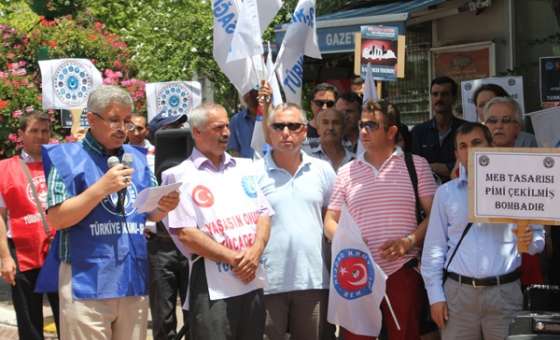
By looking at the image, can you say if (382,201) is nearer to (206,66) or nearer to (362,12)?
(362,12)

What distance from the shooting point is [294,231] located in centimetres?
602

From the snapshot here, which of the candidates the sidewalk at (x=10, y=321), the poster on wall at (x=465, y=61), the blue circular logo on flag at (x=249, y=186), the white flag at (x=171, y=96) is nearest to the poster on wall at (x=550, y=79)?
the blue circular logo on flag at (x=249, y=186)

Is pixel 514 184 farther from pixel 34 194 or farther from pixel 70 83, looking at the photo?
pixel 70 83

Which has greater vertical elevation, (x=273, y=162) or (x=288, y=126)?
(x=288, y=126)

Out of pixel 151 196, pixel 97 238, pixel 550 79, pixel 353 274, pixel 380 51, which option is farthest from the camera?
pixel 380 51

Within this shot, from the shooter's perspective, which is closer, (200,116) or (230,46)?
(200,116)

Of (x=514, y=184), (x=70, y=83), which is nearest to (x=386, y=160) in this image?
(x=514, y=184)

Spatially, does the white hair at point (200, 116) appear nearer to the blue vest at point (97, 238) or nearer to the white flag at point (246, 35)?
the blue vest at point (97, 238)

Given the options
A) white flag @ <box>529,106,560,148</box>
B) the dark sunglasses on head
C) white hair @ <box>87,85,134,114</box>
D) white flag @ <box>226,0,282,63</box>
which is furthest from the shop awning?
white hair @ <box>87,85,134,114</box>

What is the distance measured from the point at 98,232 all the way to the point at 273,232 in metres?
1.28

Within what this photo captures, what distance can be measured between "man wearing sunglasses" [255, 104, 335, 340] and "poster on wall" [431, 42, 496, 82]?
5.90 meters

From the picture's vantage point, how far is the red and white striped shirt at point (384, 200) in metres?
5.97

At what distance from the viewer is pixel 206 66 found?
50.6 ft

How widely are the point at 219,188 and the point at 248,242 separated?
361mm
